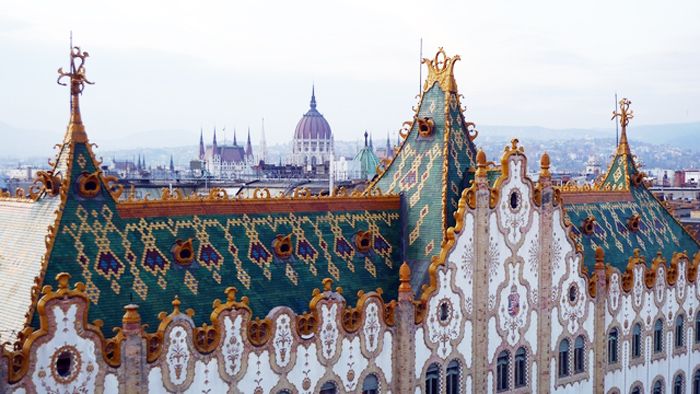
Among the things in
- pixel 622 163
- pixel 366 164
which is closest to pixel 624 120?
pixel 622 163

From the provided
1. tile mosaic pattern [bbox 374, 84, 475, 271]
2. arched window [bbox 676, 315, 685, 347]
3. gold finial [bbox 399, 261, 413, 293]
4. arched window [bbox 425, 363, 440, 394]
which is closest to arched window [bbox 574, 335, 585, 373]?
arched window [bbox 676, 315, 685, 347]

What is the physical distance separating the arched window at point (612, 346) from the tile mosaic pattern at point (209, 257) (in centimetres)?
1376

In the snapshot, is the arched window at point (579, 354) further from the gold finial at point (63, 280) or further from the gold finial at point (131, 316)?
the gold finial at point (63, 280)

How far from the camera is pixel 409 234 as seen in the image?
42.2m

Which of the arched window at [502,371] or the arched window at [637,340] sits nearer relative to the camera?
the arched window at [502,371]

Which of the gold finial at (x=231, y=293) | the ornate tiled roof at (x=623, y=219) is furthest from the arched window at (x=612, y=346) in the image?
the gold finial at (x=231, y=293)

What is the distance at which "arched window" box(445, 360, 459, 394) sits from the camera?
39.9 meters

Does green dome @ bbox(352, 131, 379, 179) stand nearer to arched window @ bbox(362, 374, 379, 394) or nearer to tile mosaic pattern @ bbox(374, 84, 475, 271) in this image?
tile mosaic pattern @ bbox(374, 84, 475, 271)

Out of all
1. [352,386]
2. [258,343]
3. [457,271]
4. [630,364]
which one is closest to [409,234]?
[457,271]

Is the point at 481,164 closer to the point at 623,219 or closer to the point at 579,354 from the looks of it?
the point at 579,354

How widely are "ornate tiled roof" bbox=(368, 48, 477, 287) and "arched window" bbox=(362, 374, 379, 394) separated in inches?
200

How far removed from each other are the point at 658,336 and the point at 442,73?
19634 mm

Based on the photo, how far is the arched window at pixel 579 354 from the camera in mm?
46031

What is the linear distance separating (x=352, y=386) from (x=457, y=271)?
6949 mm
